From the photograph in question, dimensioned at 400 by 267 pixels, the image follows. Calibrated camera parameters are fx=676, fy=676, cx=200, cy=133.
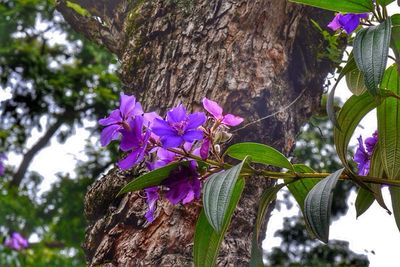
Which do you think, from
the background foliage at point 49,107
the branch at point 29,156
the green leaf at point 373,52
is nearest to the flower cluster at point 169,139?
the green leaf at point 373,52

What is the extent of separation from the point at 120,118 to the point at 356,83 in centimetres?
43

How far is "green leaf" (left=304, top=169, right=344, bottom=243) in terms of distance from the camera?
34.8 inches

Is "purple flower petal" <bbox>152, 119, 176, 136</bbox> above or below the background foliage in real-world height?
below

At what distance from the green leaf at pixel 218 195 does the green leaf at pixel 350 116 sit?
222mm

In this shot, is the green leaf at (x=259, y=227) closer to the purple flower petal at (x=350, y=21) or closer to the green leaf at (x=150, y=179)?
the green leaf at (x=150, y=179)

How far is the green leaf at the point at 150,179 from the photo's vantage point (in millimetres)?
969

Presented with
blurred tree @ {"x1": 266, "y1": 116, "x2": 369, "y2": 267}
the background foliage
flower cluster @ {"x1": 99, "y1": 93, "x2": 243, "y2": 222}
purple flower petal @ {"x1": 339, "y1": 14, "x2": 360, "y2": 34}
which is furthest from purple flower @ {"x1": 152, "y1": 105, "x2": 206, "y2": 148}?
the background foliage

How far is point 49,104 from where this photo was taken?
4297mm

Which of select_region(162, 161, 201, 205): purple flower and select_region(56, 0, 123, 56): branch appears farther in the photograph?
select_region(56, 0, 123, 56): branch

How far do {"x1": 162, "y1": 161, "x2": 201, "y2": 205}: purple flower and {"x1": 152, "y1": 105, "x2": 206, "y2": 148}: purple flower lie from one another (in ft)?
0.18

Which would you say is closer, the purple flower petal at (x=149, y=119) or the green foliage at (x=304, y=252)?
the purple flower petal at (x=149, y=119)

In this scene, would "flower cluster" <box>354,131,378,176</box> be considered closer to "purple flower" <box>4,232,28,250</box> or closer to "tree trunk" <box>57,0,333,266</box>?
"tree trunk" <box>57,0,333,266</box>

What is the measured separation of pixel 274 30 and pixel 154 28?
9.9 inches

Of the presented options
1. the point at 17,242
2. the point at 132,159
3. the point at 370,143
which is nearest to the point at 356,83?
the point at 370,143
